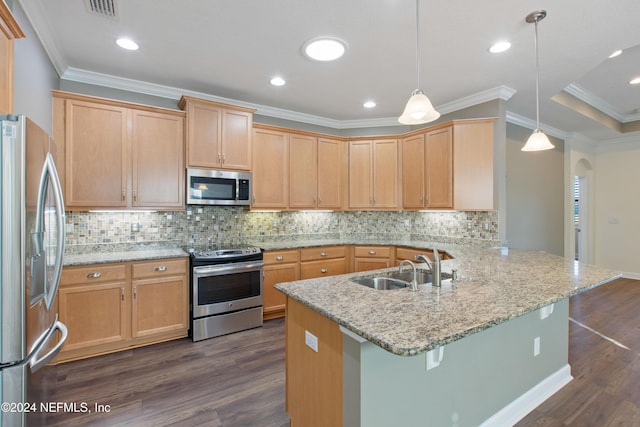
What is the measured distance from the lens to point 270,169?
404 cm

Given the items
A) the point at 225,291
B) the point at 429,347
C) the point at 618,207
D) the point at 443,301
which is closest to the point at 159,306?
the point at 225,291

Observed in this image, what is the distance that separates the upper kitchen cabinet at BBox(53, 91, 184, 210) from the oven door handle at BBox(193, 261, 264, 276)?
79cm

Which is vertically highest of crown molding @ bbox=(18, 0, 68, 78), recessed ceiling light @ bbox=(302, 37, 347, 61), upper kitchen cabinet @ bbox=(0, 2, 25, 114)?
recessed ceiling light @ bbox=(302, 37, 347, 61)

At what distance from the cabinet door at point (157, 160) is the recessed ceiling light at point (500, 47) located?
318cm

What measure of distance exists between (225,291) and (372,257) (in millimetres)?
2016

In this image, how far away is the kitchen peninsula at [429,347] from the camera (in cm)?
120

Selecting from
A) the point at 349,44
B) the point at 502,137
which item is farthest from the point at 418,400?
the point at 502,137

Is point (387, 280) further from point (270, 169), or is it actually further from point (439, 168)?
point (270, 169)

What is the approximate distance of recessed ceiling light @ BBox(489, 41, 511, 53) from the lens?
2543mm

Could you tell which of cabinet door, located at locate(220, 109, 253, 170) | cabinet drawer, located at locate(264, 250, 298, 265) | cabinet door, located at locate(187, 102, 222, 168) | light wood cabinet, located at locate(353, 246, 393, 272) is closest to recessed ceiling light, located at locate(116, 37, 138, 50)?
cabinet door, located at locate(187, 102, 222, 168)

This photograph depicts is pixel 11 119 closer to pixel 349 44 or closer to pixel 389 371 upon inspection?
pixel 389 371

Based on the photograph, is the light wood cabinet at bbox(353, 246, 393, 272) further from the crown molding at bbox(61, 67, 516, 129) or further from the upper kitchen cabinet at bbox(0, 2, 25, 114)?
the upper kitchen cabinet at bbox(0, 2, 25, 114)

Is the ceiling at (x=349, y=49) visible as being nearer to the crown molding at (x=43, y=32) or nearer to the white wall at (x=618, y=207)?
the crown molding at (x=43, y=32)

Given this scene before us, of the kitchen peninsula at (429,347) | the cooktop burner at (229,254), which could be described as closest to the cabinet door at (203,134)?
the cooktop burner at (229,254)
